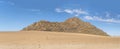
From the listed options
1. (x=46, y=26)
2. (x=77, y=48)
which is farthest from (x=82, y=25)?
(x=77, y=48)

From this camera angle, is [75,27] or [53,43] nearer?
[53,43]

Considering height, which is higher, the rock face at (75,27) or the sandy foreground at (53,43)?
the rock face at (75,27)

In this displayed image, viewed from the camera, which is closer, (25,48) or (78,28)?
(25,48)

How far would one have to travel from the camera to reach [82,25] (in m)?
112

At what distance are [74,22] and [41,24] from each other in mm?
21076

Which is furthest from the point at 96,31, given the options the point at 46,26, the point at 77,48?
the point at 77,48

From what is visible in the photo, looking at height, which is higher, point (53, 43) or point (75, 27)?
point (75, 27)

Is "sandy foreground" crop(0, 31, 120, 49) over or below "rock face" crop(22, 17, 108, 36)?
below

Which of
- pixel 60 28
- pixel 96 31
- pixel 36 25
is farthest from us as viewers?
pixel 96 31

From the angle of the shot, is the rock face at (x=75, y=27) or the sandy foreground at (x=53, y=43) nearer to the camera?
the sandy foreground at (x=53, y=43)

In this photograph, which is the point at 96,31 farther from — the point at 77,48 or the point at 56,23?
the point at 77,48

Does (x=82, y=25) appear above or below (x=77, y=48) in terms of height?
above

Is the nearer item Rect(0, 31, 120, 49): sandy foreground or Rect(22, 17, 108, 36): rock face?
Rect(0, 31, 120, 49): sandy foreground

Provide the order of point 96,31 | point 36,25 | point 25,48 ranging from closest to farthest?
point 25,48, point 36,25, point 96,31
